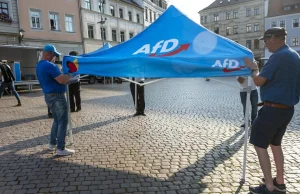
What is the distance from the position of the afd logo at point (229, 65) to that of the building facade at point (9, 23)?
2377 centimetres

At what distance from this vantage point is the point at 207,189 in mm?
3412

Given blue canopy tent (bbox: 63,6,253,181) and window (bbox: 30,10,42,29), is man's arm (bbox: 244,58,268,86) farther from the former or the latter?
window (bbox: 30,10,42,29)

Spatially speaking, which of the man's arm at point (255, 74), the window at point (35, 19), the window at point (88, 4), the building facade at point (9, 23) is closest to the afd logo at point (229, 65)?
the man's arm at point (255, 74)

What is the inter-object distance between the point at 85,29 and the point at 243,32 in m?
41.9

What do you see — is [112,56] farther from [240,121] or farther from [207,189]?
[240,121]

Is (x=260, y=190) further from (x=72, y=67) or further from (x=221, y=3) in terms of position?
(x=221, y=3)

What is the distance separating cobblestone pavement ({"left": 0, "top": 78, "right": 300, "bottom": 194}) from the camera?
3.59 meters

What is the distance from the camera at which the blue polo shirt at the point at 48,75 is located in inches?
172

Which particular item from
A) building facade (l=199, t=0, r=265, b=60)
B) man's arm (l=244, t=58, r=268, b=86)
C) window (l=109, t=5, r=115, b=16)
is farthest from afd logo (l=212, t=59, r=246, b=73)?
building facade (l=199, t=0, r=265, b=60)

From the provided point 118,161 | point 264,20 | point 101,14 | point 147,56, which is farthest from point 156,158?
point 264,20

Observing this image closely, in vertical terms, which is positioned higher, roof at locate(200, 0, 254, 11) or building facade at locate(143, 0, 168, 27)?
roof at locate(200, 0, 254, 11)

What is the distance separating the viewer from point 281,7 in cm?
5294

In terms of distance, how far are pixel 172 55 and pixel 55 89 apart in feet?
6.86

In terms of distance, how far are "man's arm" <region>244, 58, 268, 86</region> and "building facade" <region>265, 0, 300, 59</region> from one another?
→ 5134 centimetres
